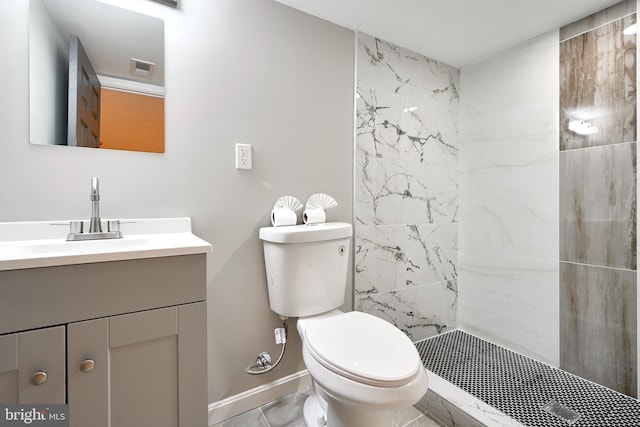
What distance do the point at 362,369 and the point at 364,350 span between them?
4.4 inches

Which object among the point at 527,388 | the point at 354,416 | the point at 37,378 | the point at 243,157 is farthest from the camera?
the point at 527,388

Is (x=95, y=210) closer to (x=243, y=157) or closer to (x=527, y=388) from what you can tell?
(x=243, y=157)

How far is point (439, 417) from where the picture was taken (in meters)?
1.39

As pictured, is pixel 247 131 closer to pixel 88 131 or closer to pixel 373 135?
pixel 88 131

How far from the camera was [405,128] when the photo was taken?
6.35ft

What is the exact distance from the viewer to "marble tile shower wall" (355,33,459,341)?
1780 mm

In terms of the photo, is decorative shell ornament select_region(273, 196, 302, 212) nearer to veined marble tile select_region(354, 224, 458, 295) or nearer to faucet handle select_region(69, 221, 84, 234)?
veined marble tile select_region(354, 224, 458, 295)

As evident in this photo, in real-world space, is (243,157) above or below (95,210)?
above

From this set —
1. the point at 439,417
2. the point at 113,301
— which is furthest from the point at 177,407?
the point at 439,417

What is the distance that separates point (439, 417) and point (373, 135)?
4.96 ft

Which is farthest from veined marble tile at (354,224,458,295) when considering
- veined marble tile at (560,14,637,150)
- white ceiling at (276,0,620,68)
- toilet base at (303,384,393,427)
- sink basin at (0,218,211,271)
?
white ceiling at (276,0,620,68)

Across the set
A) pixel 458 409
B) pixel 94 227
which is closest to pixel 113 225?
pixel 94 227

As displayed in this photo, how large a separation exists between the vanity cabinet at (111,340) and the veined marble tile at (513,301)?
1.89 meters

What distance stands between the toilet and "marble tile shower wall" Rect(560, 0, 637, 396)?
1216 millimetres
